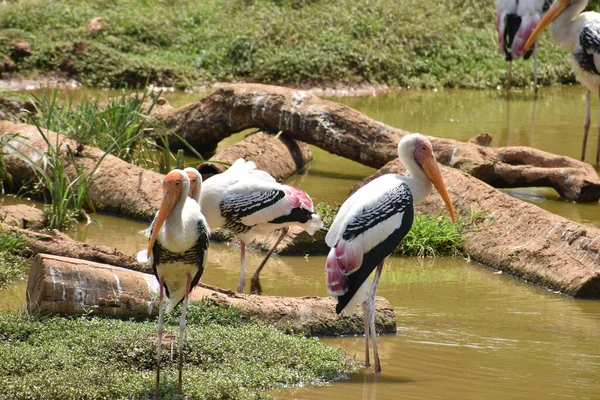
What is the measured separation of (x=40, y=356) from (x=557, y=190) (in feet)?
20.0

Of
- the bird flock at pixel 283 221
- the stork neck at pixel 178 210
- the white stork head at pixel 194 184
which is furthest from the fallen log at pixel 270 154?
the stork neck at pixel 178 210

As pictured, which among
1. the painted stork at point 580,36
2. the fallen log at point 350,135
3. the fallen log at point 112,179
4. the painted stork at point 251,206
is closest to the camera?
the painted stork at point 251,206

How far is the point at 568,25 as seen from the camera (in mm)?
11555

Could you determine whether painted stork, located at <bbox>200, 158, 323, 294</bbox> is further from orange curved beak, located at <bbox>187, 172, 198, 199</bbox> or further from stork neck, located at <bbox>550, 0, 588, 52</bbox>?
stork neck, located at <bbox>550, 0, 588, 52</bbox>

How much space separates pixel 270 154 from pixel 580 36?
12.9ft

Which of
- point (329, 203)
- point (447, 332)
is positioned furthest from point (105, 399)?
point (329, 203)

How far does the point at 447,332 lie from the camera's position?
6.33 meters

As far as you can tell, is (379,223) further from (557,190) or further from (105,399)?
(557,190)

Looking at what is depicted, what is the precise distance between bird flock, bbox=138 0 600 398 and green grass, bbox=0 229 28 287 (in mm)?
1280

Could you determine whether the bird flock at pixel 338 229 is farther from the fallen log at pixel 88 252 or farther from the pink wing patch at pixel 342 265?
Result: the fallen log at pixel 88 252

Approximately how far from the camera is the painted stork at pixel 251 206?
23.3 feet

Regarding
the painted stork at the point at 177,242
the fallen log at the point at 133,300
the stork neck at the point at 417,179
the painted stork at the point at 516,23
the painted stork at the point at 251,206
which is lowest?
the fallen log at the point at 133,300

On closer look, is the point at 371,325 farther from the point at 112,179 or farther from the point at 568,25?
the point at 568,25

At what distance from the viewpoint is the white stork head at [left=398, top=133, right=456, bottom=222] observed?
6133 mm
